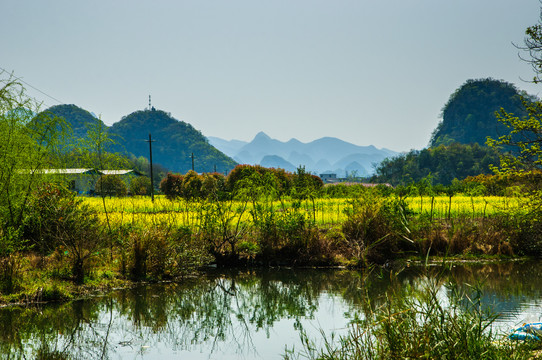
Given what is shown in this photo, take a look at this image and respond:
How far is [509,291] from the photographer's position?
9.62 m

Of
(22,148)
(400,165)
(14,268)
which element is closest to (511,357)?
(14,268)

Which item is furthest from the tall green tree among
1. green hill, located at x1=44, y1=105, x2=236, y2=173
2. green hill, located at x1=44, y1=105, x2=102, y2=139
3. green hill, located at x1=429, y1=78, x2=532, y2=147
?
green hill, located at x1=44, y1=105, x2=236, y2=173

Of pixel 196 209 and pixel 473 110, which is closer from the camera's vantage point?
pixel 196 209

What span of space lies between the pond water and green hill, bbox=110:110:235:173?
119 meters

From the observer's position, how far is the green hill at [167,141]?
131 metres

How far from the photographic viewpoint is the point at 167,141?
135m

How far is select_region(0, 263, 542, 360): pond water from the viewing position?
675cm

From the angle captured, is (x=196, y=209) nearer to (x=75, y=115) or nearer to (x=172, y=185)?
(x=172, y=185)

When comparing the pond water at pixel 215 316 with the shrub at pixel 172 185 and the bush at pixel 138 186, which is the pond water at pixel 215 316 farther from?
the shrub at pixel 172 185

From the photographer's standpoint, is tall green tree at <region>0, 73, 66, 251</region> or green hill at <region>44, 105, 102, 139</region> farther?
green hill at <region>44, 105, 102, 139</region>

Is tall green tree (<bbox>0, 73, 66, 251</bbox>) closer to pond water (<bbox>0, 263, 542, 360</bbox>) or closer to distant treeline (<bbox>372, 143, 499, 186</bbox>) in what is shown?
pond water (<bbox>0, 263, 542, 360</bbox>)

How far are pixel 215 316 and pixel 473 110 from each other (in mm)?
108824

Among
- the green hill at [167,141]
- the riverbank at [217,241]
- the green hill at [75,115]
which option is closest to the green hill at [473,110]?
the green hill at [167,141]

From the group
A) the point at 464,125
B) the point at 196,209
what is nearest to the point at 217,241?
the point at 196,209
